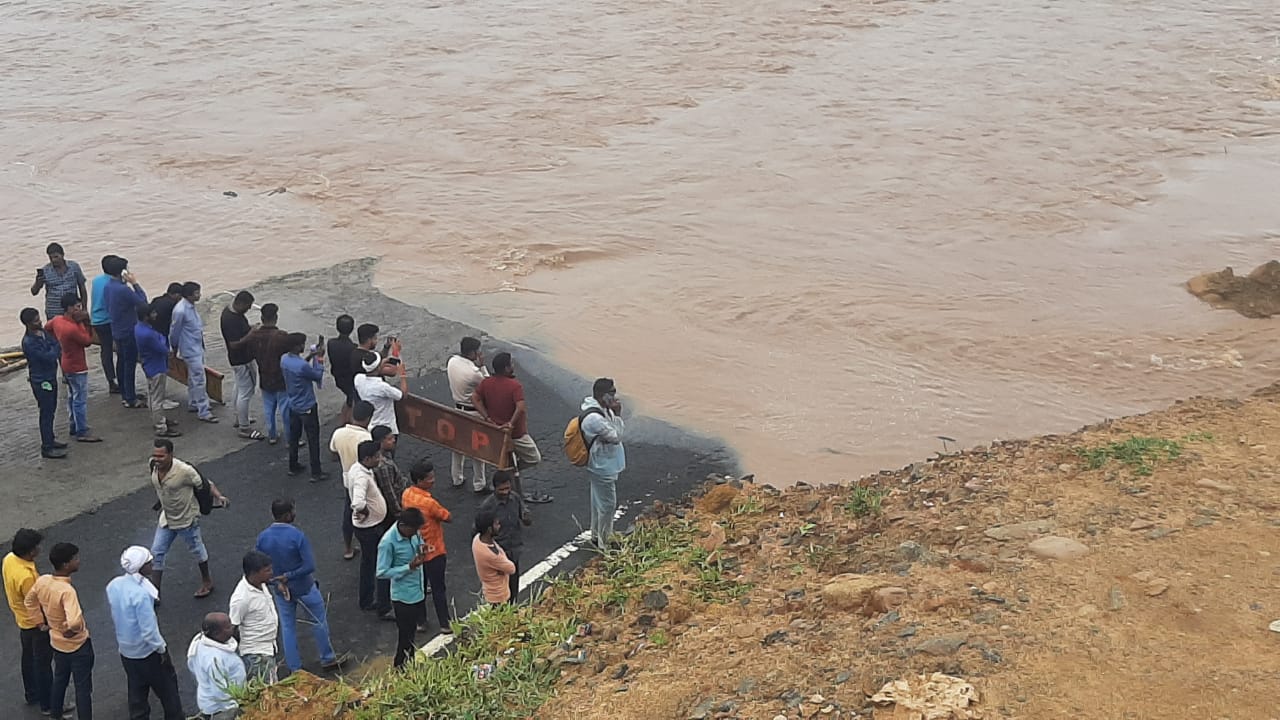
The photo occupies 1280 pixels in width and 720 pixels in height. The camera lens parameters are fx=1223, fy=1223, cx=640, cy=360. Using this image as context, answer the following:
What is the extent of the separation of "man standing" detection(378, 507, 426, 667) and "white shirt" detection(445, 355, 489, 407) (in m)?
2.84

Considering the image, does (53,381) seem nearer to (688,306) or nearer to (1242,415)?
(688,306)

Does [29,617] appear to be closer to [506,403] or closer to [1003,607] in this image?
[506,403]

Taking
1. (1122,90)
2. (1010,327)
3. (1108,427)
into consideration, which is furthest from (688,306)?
(1122,90)

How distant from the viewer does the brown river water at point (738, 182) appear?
15.1 m

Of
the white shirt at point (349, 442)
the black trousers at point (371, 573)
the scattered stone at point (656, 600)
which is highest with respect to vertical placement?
the white shirt at point (349, 442)

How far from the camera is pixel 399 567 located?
8477 millimetres

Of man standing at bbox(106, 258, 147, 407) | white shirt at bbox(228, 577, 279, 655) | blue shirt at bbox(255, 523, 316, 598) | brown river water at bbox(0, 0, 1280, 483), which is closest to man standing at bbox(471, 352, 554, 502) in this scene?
blue shirt at bbox(255, 523, 316, 598)

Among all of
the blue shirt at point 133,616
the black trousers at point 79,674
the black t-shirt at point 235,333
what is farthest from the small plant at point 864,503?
the black t-shirt at point 235,333

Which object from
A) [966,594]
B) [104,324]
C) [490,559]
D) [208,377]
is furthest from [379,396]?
[966,594]

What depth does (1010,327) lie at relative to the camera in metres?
16.3

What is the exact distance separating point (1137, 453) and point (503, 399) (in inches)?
206

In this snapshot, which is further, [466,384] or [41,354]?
[41,354]

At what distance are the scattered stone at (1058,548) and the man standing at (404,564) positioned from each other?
416cm

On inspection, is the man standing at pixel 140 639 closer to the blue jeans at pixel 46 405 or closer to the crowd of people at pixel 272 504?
the crowd of people at pixel 272 504
